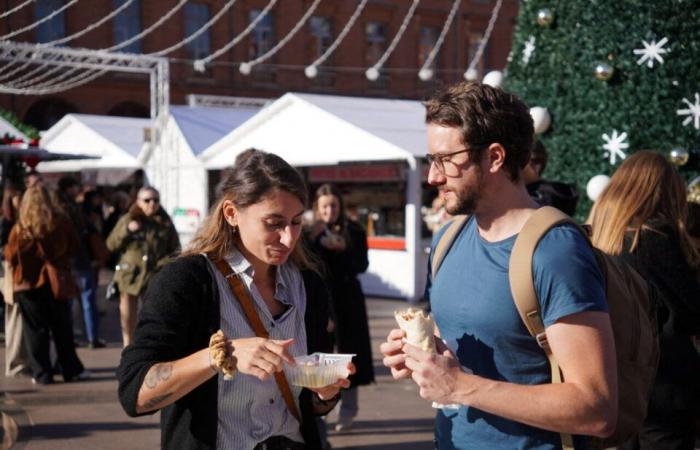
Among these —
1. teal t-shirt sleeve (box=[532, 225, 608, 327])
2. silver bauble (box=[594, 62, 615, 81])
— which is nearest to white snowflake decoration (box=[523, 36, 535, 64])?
silver bauble (box=[594, 62, 615, 81])

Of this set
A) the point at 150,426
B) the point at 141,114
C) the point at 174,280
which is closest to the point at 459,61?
the point at 141,114

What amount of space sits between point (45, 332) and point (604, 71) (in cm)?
528

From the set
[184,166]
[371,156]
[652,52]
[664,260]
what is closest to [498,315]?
[664,260]

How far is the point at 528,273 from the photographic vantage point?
6.36ft

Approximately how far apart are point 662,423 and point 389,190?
34.9 ft

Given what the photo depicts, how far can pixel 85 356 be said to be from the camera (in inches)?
349

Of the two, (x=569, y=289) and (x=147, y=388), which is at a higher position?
(x=569, y=289)

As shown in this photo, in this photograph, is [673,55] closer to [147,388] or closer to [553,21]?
[553,21]

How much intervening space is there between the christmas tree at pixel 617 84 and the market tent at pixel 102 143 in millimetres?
13202

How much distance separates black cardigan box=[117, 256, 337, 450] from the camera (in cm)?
232

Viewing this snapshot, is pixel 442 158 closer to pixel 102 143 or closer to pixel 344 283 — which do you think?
pixel 344 283

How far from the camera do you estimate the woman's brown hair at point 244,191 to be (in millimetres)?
2559

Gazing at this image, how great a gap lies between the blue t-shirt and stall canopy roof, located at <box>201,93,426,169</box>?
34.4 feet

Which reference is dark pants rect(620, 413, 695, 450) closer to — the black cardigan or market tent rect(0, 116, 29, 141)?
the black cardigan
